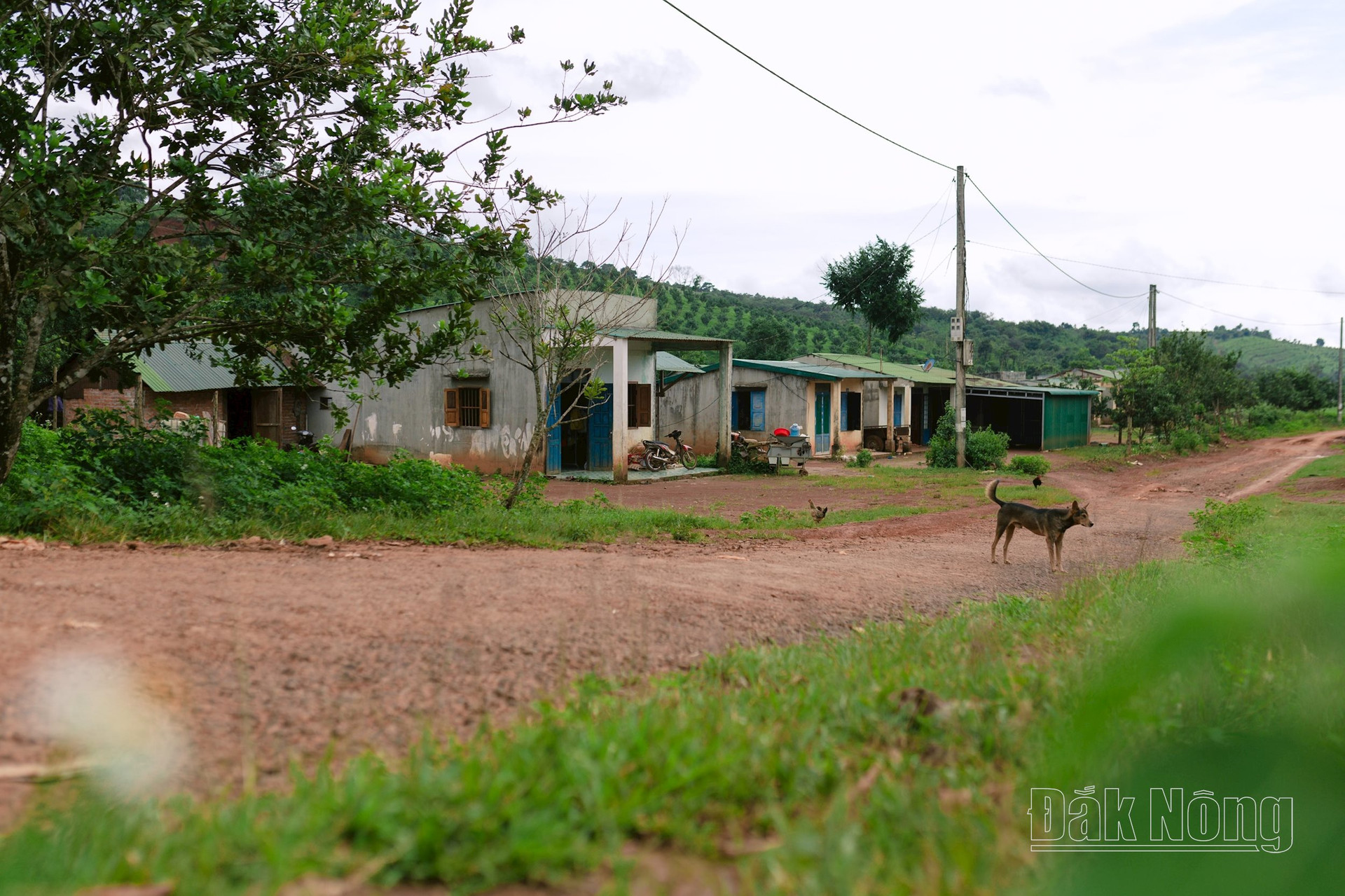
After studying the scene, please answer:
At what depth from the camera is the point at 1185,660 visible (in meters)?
1.37

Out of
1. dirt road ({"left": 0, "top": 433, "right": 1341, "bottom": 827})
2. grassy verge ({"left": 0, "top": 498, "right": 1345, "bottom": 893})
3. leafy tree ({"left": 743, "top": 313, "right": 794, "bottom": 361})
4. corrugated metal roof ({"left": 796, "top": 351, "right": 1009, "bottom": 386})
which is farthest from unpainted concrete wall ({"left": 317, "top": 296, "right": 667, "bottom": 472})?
leafy tree ({"left": 743, "top": 313, "right": 794, "bottom": 361})

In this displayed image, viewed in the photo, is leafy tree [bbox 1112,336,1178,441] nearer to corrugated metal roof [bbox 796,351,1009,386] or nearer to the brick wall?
corrugated metal roof [bbox 796,351,1009,386]

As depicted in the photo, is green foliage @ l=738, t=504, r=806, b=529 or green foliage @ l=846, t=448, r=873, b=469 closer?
green foliage @ l=738, t=504, r=806, b=529

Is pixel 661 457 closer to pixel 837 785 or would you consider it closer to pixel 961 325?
pixel 961 325

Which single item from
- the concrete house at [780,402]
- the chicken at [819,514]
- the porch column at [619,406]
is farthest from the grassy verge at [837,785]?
→ the concrete house at [780,402]

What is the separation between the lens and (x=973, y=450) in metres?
22.3

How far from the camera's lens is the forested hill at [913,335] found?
4906 cm

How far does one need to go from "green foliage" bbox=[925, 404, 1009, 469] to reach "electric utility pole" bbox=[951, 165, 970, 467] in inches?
15.6

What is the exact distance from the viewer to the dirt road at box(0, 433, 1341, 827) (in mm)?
3223

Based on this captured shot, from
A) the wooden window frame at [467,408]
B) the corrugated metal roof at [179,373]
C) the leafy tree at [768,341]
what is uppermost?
the leafy tree at [768,341]

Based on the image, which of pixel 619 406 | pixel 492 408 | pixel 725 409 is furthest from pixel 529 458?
pixel 725 409

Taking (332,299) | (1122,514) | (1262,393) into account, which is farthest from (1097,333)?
(332,299)

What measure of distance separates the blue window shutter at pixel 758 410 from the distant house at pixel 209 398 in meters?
12.3

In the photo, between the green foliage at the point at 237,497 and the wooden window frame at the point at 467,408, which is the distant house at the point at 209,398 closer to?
the wooden window frame at the point at 467,408
